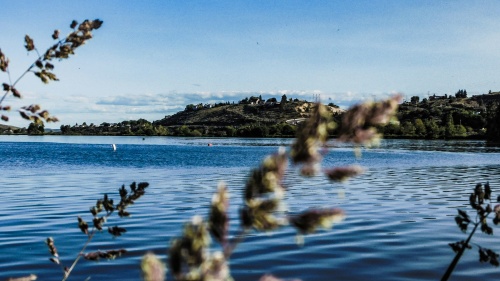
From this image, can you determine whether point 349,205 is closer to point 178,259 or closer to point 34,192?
point 34,192

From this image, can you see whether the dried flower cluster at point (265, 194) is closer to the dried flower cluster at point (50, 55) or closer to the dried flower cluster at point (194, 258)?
the dried flower cluster at point (194, 258)

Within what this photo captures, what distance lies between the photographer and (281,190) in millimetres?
1282

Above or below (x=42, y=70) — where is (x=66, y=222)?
below

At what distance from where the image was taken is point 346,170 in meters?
1.34

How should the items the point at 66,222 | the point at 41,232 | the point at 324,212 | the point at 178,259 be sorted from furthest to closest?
the point at 66,222
the point at 41,232
the point at 324,212
the point at 178,259

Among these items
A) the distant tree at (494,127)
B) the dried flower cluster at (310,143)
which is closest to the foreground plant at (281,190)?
the dried flower cluster at (310,143)

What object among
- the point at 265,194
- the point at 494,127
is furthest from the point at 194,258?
the point at 494,127

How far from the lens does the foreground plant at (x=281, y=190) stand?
1165mm

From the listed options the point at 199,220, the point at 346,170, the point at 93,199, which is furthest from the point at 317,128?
the point at 93,199

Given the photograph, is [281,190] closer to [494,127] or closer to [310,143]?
[310,143]

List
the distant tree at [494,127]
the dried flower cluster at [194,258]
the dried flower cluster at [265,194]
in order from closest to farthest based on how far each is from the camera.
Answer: the dried flower cluster at [194,258] < the dried flower cluster at [265,194] < the distant tree at [494,127]

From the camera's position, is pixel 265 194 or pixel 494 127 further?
pixel 494 127

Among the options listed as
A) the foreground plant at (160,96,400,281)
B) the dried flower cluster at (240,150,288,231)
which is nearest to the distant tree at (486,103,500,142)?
the foreground plant at (160,96,400,281)

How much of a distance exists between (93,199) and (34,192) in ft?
18.1
